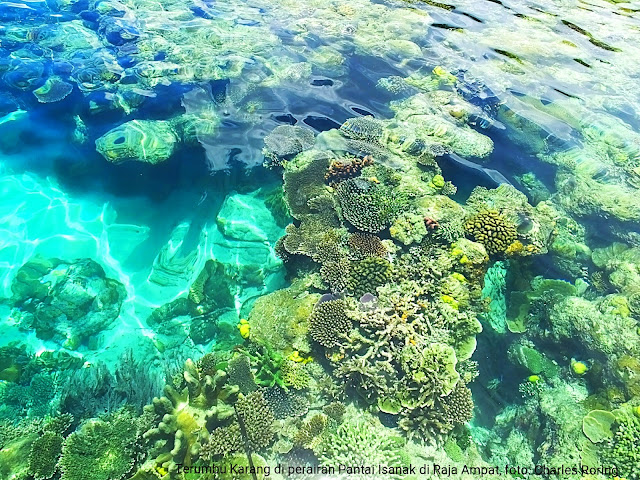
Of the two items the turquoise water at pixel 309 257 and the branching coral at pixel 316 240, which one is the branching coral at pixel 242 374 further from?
the branching coral at pixel 316 240

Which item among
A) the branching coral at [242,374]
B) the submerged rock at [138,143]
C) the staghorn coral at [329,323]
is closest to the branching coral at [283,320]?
the staghorn coral at [329,323]

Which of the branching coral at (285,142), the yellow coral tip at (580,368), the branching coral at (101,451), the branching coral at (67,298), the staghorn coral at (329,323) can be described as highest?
the branching coral at (285,142)

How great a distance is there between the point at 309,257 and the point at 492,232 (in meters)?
3.34

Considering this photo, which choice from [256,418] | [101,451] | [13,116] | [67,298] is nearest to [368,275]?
[256,418]

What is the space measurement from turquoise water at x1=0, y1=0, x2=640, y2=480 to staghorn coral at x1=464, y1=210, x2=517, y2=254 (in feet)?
0.17

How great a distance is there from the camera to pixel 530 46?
12609mm

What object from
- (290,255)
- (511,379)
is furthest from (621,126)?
(290,255)

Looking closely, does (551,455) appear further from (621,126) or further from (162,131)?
(162,131)

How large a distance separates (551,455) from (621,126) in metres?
8.89

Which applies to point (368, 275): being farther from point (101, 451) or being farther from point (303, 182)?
point (101, 451)

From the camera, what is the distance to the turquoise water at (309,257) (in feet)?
17.2

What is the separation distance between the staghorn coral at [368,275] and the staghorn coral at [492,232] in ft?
6.03

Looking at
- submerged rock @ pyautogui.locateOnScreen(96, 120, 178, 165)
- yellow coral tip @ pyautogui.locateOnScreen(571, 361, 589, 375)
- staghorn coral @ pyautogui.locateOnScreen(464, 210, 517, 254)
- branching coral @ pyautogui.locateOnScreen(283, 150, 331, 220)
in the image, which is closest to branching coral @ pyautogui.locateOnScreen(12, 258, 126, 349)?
submerged rock @ pyautogui.locateOnScreen(96, 120, 178, 165)

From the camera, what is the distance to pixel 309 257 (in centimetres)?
691
